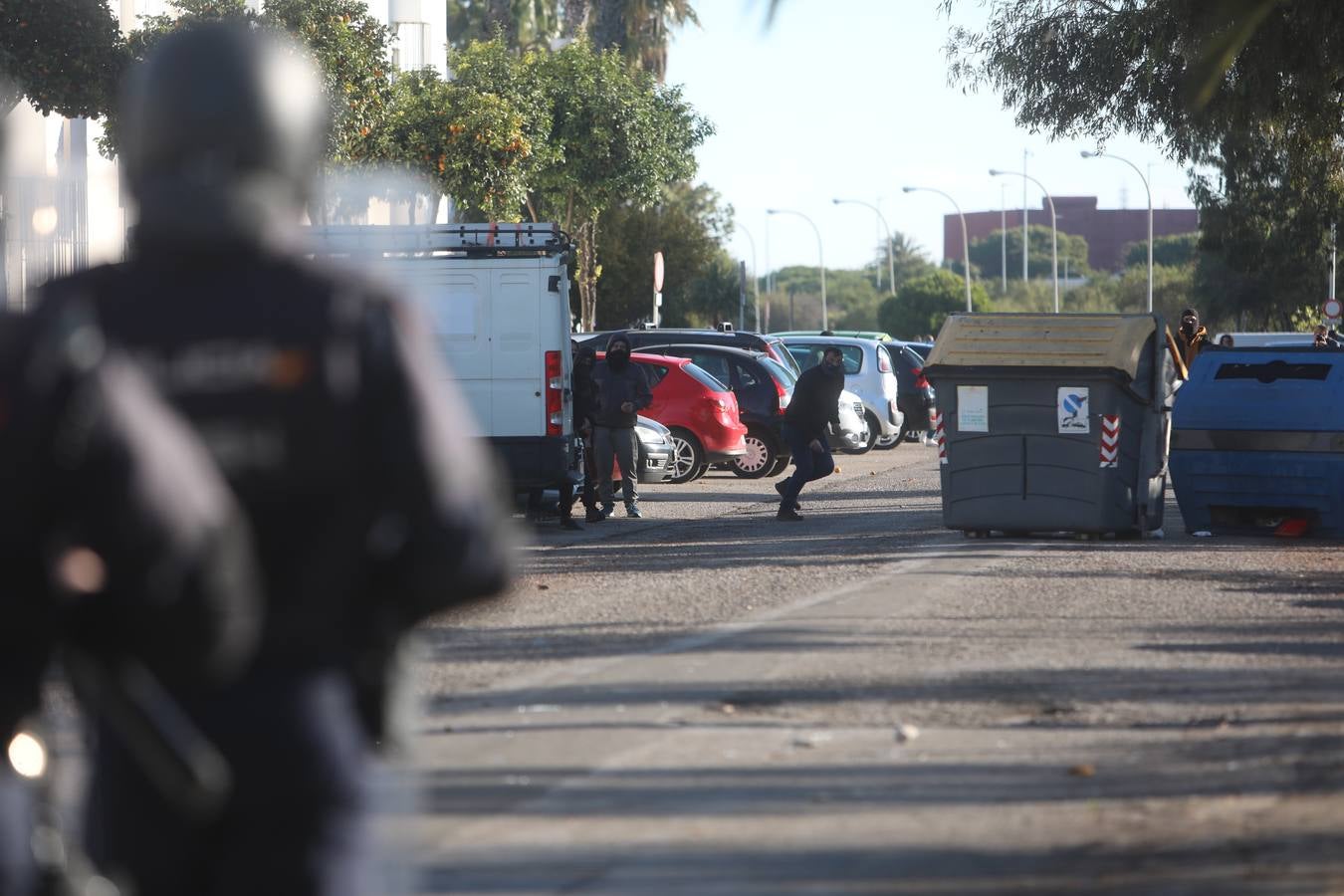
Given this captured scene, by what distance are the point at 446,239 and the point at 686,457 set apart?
6.38m

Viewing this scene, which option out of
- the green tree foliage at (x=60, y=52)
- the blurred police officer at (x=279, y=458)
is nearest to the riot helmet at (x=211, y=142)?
the blurred police officer at (x=279, y=458)

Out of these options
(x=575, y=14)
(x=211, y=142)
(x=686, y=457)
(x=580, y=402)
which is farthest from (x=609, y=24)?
(x=211, y=142)

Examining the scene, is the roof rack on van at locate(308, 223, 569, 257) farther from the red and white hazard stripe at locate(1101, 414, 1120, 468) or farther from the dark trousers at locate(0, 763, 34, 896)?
the dark trousers at locate(0, 763, 34, 896)

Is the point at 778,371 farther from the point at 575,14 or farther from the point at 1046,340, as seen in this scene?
the point at 575,14

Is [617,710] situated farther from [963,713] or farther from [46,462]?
[46,462]

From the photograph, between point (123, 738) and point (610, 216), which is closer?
point (123, 738)

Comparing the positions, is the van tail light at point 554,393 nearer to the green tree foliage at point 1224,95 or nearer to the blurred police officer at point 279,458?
the green tree foliage at point 1224,95

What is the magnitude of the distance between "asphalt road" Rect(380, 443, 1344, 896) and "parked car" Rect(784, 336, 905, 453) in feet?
47.8

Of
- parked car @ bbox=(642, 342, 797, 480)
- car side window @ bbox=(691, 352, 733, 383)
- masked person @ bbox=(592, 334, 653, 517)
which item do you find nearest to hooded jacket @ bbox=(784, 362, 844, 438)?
masked person @ bbox=(592, 334, 653, 517)

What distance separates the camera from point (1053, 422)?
14.9 meters

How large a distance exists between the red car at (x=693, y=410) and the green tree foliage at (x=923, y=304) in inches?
2805

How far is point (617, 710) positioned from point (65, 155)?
21.4m

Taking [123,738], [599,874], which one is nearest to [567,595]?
[599,874]

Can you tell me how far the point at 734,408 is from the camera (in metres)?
21.4
